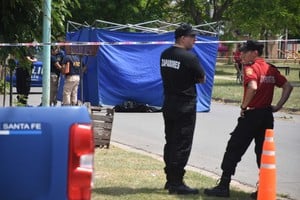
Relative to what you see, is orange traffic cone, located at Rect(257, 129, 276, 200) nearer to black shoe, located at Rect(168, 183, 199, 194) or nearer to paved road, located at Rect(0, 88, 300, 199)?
black shoe, located at Rect(168, 183, 199, 194)

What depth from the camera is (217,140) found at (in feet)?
38.2

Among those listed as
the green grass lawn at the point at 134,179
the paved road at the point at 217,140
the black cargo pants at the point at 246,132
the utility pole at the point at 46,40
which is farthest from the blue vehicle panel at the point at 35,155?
the paved road at the point at 217,140

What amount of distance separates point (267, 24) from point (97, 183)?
112ft

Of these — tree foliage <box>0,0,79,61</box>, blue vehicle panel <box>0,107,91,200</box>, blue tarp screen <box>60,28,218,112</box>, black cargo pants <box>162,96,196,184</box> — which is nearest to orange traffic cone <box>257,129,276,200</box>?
black cargo pants <box>162,96,196,184</box>

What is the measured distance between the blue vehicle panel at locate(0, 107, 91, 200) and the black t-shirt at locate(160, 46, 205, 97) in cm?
370

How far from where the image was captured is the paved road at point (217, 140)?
27.3 feet

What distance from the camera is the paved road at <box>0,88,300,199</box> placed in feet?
27.3

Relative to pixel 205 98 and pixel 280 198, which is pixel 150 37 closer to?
pixel 205 98

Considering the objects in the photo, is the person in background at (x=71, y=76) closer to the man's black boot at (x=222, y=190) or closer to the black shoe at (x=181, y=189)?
the black shoe at (x=181, y=189)

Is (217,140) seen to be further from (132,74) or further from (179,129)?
(132,74)

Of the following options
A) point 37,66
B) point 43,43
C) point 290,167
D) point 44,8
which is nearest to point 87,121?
point 44,8

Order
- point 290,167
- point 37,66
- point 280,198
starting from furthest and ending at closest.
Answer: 1. point 37,66
2. point 290,167
3. point 280,198

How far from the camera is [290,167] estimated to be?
8891 mm

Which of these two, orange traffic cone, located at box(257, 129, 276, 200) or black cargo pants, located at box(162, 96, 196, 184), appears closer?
orange traffic cone, located at box(257, 129, 276, 200)
